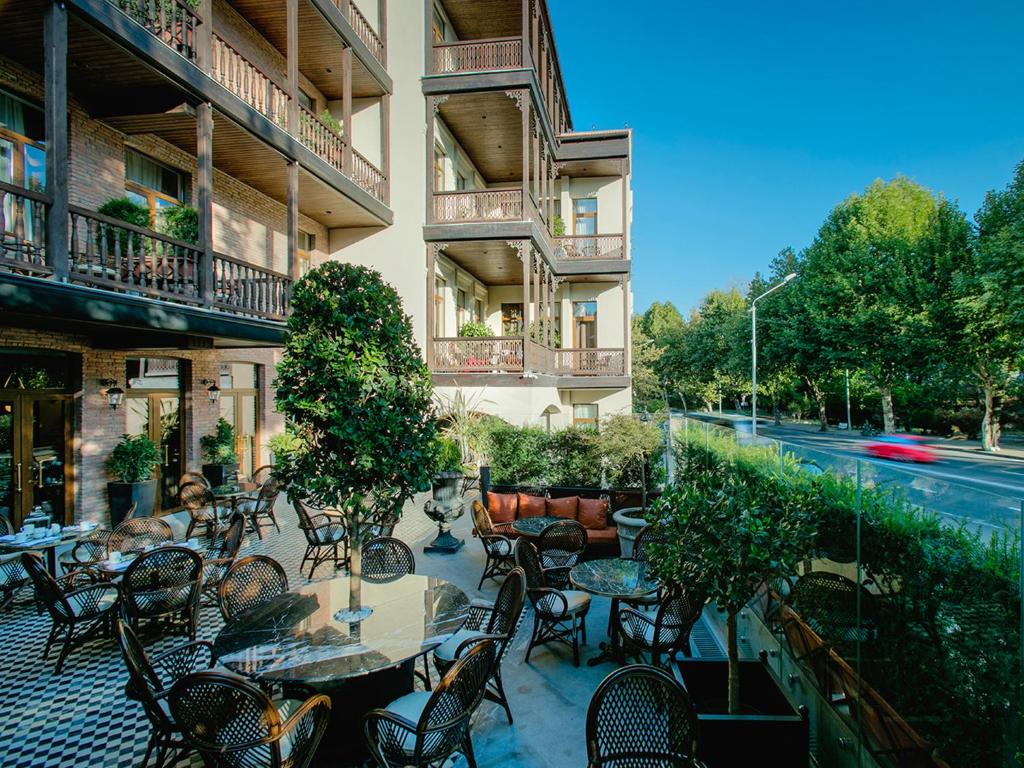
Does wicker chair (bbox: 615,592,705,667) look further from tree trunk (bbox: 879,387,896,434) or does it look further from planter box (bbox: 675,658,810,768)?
tree trunk (bbox: 879,387,896,434)

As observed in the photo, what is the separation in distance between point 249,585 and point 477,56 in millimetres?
15998

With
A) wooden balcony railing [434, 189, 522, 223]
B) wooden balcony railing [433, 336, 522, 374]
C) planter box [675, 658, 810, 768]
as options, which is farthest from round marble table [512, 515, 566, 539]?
wooden balcony railing [434, 189, 522, 223]

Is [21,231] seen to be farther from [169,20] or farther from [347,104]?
[347,104]

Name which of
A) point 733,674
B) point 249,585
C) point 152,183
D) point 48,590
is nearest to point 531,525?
point 249,585

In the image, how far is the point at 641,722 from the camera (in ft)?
10.4

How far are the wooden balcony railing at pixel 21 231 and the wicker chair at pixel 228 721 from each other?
18.5 ft

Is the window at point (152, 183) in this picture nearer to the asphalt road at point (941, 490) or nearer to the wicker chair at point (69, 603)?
the wicker chair at point (69, 603)

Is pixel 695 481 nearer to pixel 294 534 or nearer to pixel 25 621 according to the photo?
pixel 25 621

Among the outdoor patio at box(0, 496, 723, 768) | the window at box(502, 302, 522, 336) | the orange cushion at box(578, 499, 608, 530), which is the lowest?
the outdoor patio at box(0, 496, 723, 768)

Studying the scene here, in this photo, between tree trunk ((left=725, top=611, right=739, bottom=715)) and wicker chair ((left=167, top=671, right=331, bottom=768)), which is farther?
tree trunk ((left=725, top=611, right=739, bottom=715))

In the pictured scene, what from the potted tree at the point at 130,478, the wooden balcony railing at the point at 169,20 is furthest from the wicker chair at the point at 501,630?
the wooden balcony railing at the point at 169,20

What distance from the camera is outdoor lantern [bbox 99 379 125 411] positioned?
9.68m

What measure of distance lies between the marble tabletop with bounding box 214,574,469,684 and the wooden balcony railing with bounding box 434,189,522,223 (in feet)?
41.8

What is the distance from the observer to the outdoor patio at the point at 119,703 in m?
4.03
